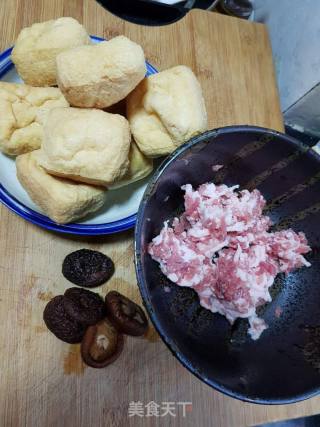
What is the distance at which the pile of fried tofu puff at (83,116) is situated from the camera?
2.34 ft

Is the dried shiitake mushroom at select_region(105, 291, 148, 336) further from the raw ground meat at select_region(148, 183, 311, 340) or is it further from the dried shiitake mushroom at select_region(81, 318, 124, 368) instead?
the raw ground meat at select_region(148, 183, 311, 340)

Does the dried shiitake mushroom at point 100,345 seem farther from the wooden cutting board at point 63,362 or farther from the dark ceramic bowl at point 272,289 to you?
the dark ceramic bowl at point 272,289

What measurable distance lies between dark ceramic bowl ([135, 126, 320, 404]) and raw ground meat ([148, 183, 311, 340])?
0.09ft

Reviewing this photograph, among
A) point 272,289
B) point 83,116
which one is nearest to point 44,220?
point 83,116

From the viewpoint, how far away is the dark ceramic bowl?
0.71 metres

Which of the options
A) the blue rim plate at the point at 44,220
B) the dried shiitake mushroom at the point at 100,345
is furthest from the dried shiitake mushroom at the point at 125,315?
the blue rim plate at the point at 44,220

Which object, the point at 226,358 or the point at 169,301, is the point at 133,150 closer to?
the point at 169,301

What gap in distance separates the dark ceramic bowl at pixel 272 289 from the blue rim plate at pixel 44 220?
99 mm

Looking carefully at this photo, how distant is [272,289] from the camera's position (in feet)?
2.83

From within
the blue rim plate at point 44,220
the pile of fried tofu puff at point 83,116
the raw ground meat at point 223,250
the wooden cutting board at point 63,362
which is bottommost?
the wooden cutting board at point 63,362

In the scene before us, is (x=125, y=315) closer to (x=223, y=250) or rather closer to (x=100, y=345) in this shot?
(x=100, y=345)

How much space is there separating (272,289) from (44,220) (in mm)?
468

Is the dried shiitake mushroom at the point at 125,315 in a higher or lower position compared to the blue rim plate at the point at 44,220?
lower

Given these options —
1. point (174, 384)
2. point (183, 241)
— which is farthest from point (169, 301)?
point (174, 384)
